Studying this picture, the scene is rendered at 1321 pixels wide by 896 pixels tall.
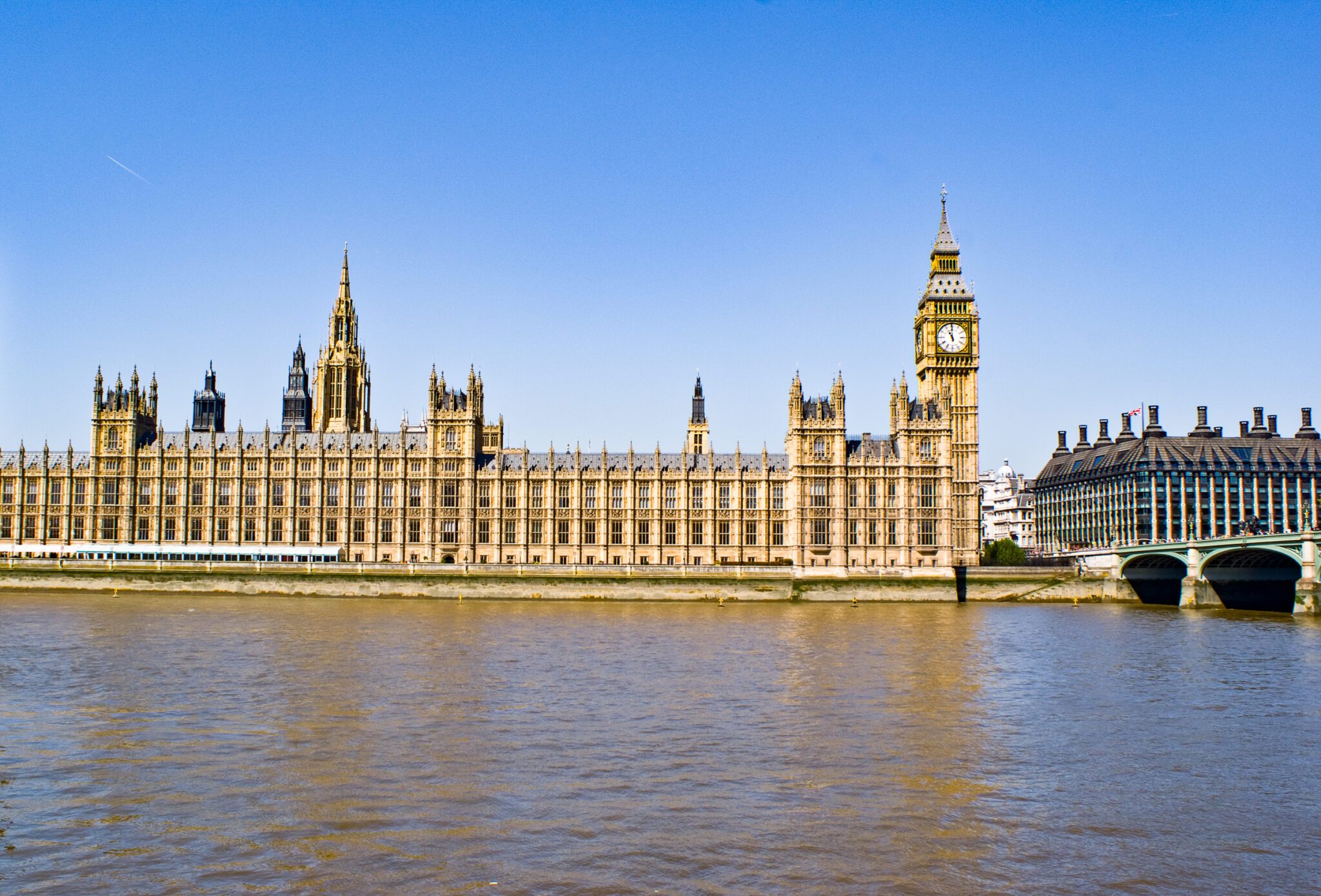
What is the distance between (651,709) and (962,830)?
14.4 metres

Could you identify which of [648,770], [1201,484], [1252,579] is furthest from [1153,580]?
[648,770]

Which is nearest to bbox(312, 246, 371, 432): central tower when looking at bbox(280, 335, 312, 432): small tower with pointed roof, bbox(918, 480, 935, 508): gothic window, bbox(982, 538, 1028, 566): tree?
bbox(280, 335, 312, 432): small tower with pointed roof

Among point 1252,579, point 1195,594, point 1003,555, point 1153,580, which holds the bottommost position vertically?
point 1195,594

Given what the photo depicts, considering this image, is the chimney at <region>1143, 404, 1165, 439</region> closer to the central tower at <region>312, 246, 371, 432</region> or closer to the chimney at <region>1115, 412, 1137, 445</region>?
the chimney at <region>1115, 412, 1137, 445</region>

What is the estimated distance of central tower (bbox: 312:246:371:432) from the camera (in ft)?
441

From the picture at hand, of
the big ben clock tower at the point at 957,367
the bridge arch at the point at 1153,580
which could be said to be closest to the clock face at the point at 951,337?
the big ben clock tower at the point at 957,367

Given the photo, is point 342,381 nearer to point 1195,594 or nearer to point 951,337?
point 951,337

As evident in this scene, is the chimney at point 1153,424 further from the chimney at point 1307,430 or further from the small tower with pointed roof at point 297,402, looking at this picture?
the small tower with pointed roof at point 297,402

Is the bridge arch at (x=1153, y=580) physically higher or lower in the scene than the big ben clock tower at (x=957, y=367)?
lower

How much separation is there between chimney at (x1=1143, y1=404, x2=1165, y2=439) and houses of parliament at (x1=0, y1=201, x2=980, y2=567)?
5495cm

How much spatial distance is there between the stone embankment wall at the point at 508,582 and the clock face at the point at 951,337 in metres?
26.1

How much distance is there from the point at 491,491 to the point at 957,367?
49.3 m

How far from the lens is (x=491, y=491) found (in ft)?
368

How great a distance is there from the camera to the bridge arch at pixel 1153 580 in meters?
105
